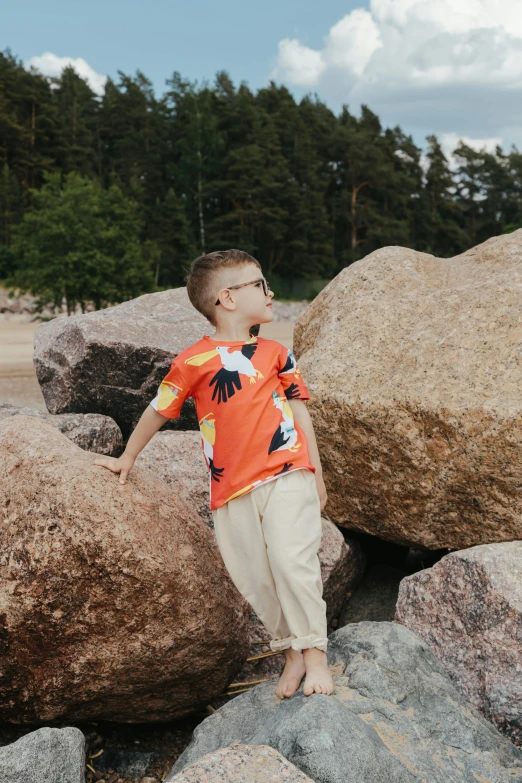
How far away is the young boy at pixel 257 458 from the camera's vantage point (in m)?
3.02

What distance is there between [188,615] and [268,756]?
0.96 metres

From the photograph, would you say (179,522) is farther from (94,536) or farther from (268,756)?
(268,756)

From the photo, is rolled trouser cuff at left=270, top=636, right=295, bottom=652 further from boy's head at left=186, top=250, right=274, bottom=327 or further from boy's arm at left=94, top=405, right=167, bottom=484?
boy's head at left=186, top=250, right=274, bottom=327

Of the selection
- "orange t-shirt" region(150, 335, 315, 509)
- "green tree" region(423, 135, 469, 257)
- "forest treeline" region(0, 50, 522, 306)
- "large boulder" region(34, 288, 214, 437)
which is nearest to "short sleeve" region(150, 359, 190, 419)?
"orange t-shirt" region(150, 335, 315, 509)

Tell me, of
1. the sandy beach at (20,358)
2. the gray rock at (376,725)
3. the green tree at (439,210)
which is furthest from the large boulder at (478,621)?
the green tree at (439,210)

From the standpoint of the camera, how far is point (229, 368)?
3.27m

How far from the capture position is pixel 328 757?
2461 mm

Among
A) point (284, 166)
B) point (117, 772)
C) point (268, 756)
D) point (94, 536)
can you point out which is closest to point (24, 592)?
point (94, 536)

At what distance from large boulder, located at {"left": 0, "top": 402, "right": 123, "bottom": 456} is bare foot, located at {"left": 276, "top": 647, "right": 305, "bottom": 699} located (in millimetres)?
2306

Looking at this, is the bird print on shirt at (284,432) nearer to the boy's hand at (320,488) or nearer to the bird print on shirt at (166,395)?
the boy's hand at (320,488)

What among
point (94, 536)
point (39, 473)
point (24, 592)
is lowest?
point (24, 592)

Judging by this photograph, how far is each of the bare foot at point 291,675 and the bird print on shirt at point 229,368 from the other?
1.08 meters

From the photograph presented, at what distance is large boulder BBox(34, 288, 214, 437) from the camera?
5.49 m

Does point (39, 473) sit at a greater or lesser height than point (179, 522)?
greater
